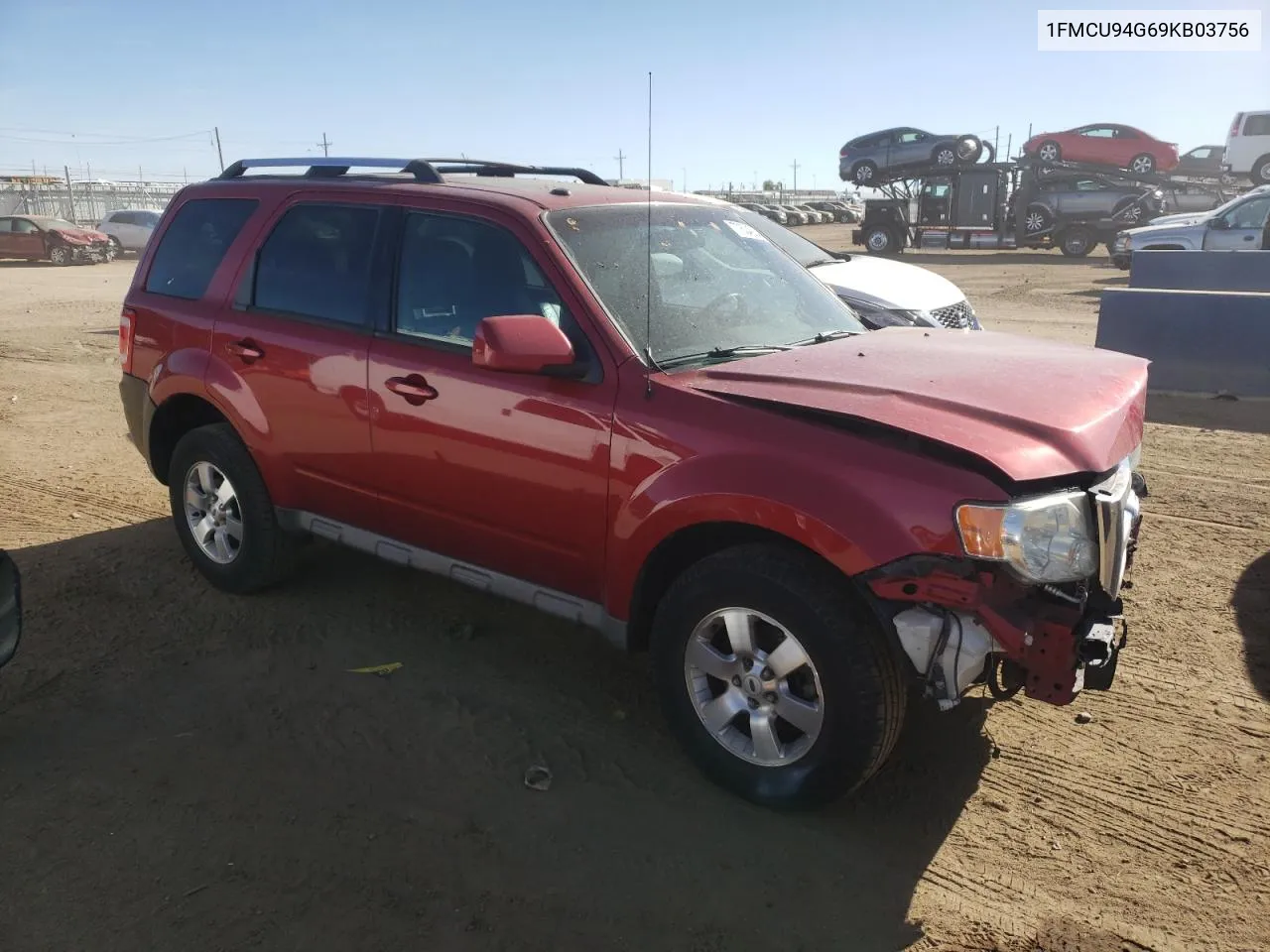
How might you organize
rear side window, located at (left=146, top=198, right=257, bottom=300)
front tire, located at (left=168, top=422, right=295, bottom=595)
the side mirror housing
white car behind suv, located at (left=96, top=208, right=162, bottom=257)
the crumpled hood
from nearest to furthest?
the side mirror housing < front tire, located at (left=168, top=422, right=295, bottom=595) < rear side window, located at (left=146, top=198, right=257, bottom=300) < the crumpled hood < white car behind suv, located at (left=96, top=208, right=162, bottom=257)

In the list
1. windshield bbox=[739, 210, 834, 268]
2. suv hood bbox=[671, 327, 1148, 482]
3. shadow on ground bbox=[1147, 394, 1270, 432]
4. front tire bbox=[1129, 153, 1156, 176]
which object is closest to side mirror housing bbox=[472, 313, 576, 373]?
suv hood bbox=[671, 327, 1148, 482]

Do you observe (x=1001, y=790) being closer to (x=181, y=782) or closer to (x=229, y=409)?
(x=181, y=782)

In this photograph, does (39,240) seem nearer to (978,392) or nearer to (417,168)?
(417,168)

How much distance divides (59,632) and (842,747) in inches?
141

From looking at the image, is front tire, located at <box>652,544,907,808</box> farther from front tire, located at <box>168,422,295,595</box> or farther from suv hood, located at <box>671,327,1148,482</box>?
front tire, located at <box>168,422,295,595</box>

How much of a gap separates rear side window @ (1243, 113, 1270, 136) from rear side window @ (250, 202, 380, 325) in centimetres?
3474

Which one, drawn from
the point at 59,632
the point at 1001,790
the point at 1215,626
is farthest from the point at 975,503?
the point at 59,632

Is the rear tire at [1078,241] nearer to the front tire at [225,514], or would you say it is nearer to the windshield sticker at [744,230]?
the windshield sticker at [744,230]

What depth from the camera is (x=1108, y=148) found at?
95.6 feet

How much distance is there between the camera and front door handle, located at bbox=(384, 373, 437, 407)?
381cm

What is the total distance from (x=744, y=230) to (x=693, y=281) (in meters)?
0.74

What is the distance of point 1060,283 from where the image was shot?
21.0m

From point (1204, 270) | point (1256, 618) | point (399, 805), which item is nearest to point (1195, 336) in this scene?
point (1204, 270)

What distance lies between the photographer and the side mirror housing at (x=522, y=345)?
3240 mm
